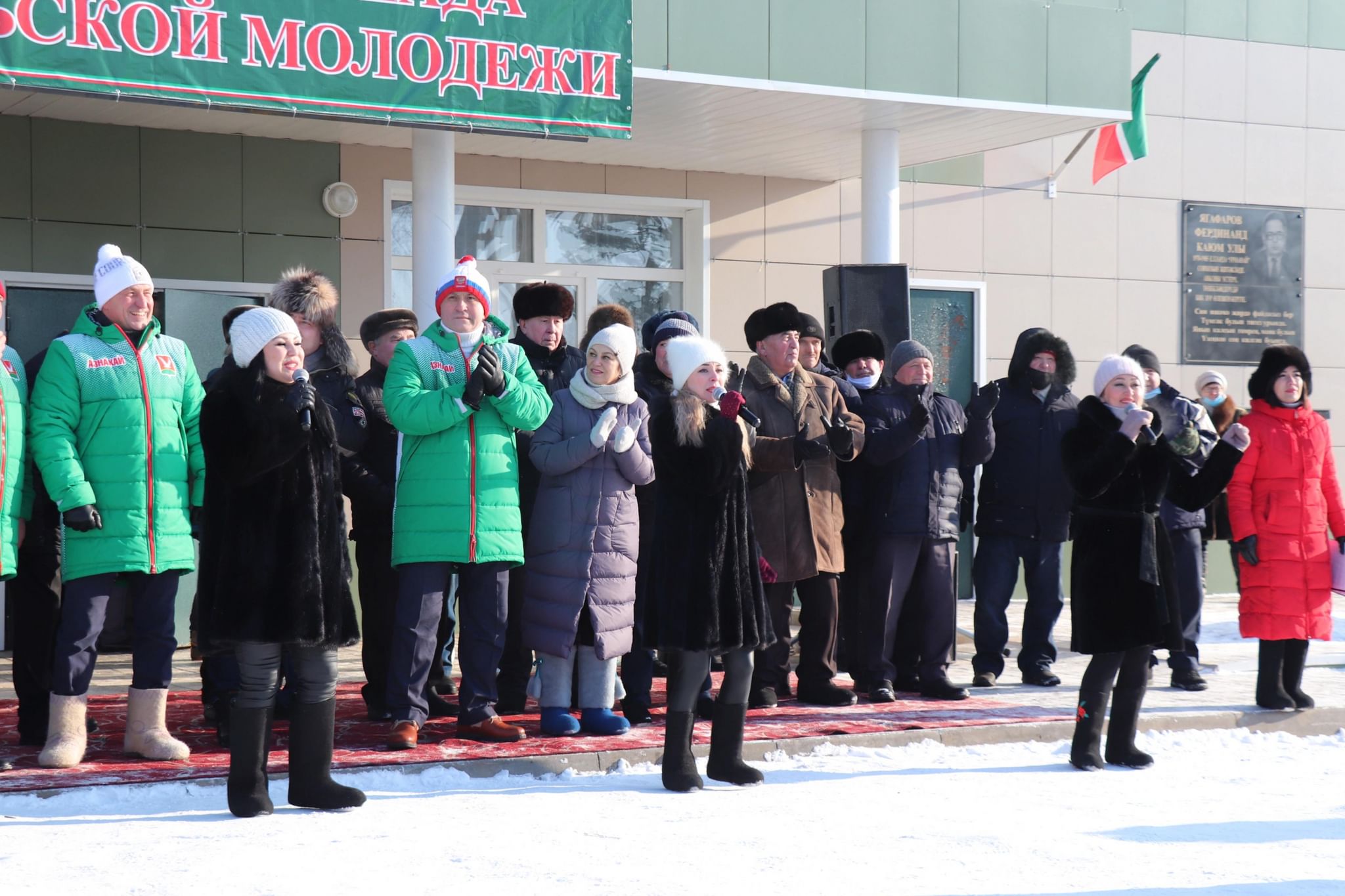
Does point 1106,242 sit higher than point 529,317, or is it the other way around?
point 1106,242

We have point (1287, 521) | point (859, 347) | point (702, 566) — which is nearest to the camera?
point (702, 566)

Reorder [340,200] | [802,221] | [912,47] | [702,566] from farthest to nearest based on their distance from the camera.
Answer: [802,221] → [340,200] → [912,47] → [702,566]

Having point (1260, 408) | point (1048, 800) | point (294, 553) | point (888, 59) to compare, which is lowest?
point (1048, 800)

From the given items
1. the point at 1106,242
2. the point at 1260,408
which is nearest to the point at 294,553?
the point at 1260,408

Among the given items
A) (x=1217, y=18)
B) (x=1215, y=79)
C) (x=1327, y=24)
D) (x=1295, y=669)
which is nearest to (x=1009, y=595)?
(x=1295, y=669)

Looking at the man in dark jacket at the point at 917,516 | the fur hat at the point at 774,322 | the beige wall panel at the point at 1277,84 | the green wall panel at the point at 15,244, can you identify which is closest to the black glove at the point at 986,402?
the man in dark jacket at the point at 917,516

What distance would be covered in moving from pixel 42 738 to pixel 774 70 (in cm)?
616

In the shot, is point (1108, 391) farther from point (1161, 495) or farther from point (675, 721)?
point (675, 721)

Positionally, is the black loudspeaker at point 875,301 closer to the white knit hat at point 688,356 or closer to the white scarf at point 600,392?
the white scarf at point 600,392

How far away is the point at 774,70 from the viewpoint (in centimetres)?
1005

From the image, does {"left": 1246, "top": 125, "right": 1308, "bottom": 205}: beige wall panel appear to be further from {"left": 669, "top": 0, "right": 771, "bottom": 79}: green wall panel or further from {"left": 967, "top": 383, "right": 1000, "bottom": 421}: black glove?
{"left": 967, "top": 383, "right": 1000, "bottom": 421}: black glove

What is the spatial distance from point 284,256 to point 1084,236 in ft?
22.6

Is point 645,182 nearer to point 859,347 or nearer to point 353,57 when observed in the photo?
point 353,57

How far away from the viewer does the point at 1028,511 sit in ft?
27.4
